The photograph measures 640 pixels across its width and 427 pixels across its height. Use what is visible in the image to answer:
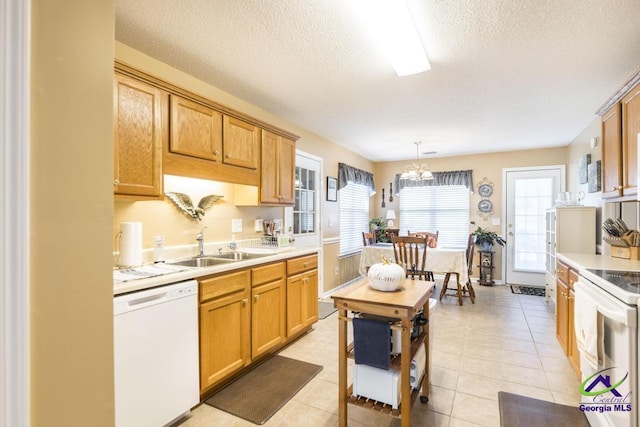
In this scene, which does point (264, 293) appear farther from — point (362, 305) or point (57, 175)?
point (57, 175)

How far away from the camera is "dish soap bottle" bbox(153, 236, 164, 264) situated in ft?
7.81

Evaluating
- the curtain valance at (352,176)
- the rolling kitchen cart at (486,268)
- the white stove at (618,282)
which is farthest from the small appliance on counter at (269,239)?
the rolling kitchen cart at (486,268)

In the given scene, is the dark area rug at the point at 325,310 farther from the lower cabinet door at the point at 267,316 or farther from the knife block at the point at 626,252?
the knife block at the point at 626,252

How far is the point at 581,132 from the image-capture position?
4.43m

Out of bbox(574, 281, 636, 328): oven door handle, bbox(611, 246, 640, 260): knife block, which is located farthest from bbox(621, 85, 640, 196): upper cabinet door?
bbox(574, 281, 636, 328): oven door handle

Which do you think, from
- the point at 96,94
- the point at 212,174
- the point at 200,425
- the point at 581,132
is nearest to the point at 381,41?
the point at 212,174

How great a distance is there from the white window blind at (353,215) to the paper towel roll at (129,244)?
3664 millimetres

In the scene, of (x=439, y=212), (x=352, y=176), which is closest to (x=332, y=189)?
(x=352, y=176)

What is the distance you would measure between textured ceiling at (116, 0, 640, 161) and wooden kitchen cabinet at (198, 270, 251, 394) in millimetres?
1637

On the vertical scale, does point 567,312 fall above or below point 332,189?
below

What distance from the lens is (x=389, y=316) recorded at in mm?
1687

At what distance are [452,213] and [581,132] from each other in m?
2.31

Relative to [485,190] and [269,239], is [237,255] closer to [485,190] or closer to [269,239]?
[269,239]

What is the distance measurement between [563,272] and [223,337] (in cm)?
287
